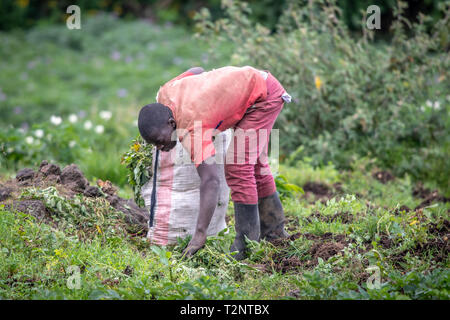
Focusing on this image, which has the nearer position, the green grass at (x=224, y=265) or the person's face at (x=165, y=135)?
the green grass at (x=224, y=265)

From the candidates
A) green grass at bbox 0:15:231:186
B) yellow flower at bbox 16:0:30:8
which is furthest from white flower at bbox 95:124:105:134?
yellow flower at bbox 16:0:30:8

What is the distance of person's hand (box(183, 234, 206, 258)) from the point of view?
3.73m

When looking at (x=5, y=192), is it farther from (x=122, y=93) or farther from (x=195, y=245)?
(x=122, y=93)

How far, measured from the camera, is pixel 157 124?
139 inches

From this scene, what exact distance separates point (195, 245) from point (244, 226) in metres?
0.42

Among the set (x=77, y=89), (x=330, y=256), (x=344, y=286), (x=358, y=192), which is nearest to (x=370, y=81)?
(x=358, y=192)

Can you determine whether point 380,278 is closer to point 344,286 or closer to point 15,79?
point 344,286

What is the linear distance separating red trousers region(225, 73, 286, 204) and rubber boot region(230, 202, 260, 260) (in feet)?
0.19

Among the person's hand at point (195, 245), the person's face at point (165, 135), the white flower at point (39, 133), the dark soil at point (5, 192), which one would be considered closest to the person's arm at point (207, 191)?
the person's hand at point (195, 245)

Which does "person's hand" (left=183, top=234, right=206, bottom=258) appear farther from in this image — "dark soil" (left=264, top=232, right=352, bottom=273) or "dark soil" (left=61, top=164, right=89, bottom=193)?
"dark soil" (left=61, top=164, right=89, bottom=193)

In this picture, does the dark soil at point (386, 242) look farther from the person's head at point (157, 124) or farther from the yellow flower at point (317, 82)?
the yellow flower at point (317, 82)

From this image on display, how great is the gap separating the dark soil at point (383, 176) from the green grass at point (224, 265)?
71.0 inches

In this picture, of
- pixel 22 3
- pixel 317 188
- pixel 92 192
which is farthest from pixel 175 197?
pixel 22 3

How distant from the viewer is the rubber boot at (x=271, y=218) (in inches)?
167
